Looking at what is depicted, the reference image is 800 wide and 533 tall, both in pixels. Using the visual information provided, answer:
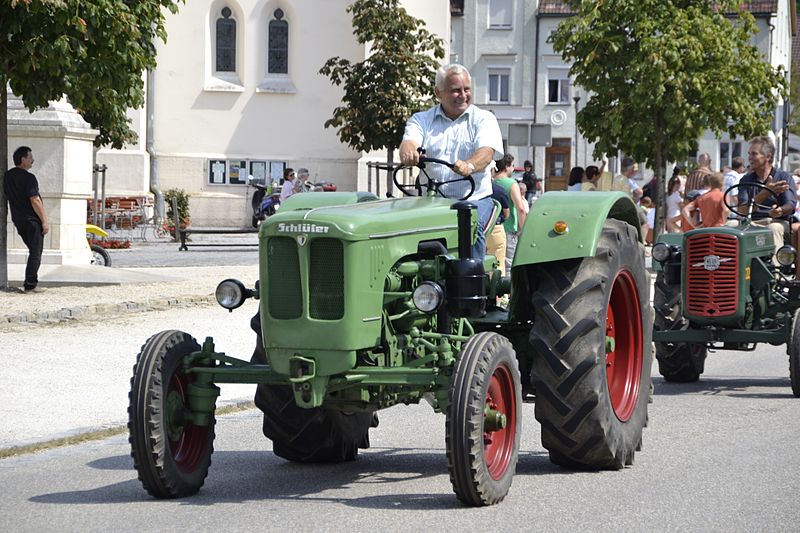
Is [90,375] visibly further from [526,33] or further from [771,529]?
[526,33]

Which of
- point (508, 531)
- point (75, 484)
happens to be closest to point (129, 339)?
point (75, 484)

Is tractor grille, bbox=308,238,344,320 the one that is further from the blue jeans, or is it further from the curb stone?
the curb stone

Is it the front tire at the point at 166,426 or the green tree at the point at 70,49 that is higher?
the green tree at the point at 70,49

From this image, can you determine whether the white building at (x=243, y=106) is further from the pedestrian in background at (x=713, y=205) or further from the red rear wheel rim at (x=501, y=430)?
the red rear wheel rim at (x=501, y=430)

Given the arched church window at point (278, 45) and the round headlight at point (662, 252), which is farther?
Answer: the arched church window at point (278, 45)

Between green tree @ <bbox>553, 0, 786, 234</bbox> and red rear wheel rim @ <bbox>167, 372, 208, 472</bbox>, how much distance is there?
846 inches

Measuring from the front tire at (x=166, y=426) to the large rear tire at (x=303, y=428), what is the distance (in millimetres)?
642

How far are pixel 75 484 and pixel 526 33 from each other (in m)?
64.9

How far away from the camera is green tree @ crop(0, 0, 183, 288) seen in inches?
685

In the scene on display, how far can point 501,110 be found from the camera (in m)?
72.1

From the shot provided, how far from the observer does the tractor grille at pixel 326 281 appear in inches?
285

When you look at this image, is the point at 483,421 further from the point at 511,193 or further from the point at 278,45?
the point at 278,45

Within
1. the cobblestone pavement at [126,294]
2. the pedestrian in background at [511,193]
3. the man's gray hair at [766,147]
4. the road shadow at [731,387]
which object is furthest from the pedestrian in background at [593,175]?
the road shadow at [731,387]

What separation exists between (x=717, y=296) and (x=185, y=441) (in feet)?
21.0
